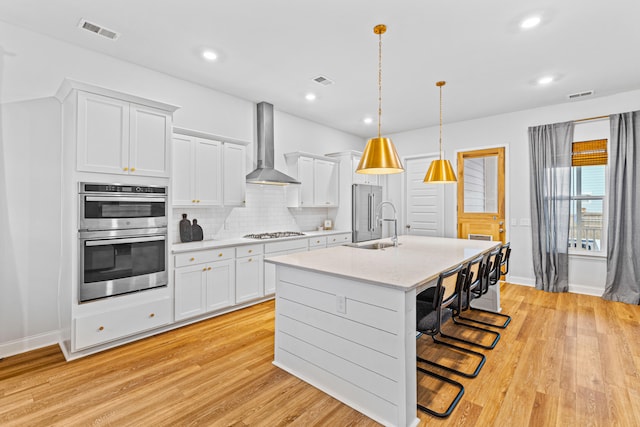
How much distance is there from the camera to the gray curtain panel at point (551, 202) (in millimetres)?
4633

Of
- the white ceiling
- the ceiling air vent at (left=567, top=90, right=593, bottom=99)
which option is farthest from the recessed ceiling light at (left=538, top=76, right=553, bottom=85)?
the ceiling air vent at (left=567, top=90, right=593, bottom=99)

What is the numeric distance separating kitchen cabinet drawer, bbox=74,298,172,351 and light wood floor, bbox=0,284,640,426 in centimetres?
14

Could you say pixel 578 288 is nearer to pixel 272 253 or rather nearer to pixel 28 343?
pixel 272 253

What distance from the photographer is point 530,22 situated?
2633 millimetres

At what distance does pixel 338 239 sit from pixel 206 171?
2497 millimetres

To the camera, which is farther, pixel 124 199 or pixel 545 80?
pixel 545 80

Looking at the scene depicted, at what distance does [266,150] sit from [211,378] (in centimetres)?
315

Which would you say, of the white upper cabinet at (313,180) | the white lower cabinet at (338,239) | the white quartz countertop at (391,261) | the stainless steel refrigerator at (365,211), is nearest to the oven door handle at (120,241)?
the white quartz countertop at (391,261)

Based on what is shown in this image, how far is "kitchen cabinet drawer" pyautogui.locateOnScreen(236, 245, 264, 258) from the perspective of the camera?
3.81 m

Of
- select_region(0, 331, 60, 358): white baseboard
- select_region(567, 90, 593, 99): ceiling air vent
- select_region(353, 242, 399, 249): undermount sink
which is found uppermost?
select_region(567, 90, 593, 99): ceiling air vent

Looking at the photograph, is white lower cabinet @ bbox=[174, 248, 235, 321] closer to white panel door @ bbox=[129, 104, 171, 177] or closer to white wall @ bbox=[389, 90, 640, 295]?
white panel door @ bbox=[129, 104, 171, 177]

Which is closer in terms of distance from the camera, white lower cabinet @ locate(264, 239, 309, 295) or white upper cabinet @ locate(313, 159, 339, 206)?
white lower cabinet @ locate(264, 239, 309, 295)

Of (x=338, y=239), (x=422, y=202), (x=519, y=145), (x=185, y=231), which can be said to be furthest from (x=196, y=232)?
→ (x=519, y=145)

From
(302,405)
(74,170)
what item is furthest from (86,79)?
(302,405)
